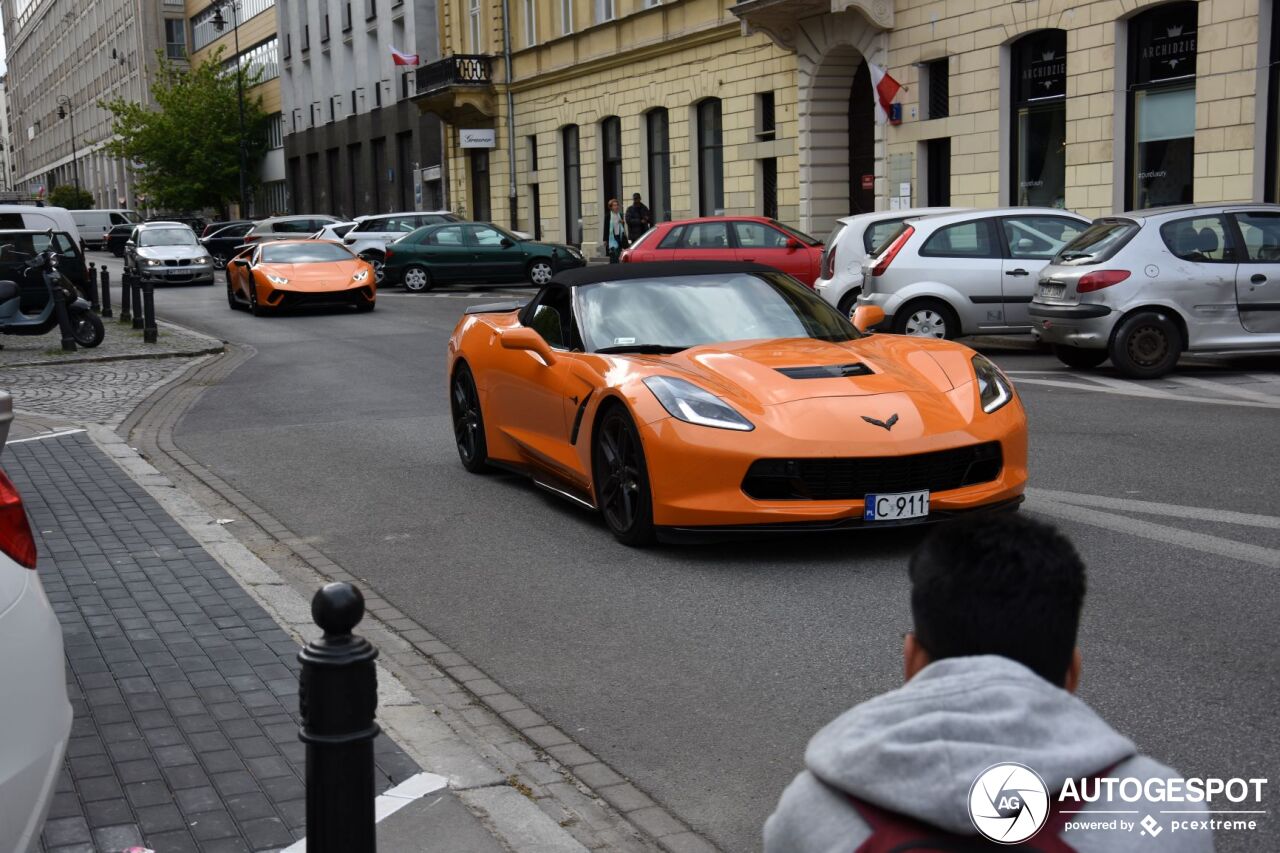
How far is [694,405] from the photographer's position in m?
7.37

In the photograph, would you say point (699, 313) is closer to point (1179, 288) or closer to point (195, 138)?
point (1179, 288)

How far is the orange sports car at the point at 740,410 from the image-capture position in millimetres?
7098

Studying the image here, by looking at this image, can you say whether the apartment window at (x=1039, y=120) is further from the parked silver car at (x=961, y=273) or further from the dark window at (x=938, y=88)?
the parked silver car at (x=961, y=273)

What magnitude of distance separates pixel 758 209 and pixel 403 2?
25671mm

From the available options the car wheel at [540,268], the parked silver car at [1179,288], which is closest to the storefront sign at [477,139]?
the car wheel at [540,268]

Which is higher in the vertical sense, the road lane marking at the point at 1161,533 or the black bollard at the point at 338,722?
the black bollard at the point at 338,722

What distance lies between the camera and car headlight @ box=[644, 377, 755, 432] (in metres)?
7.23

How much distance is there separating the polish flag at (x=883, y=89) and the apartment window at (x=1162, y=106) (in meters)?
5.78

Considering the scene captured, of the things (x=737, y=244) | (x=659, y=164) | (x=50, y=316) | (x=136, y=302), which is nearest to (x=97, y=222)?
(x=659, y=164)

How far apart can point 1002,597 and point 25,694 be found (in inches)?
85.8

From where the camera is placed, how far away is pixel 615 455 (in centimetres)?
777

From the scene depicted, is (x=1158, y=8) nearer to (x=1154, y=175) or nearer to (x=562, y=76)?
(x=1154, y=175)

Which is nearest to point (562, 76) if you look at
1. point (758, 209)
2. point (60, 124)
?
point (758, 209)

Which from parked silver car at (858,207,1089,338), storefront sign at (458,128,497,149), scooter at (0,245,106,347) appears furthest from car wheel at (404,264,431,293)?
parked silver car at (858,207,1089,338)
